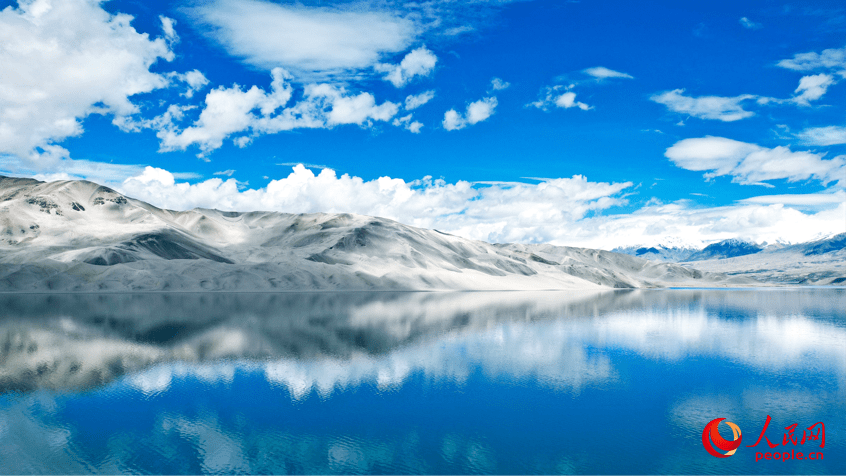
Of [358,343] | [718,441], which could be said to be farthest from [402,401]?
[358,343]

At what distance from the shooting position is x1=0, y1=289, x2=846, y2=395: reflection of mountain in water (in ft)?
109

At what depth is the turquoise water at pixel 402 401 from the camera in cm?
1912

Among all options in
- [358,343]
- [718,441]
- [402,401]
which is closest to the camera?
[718,441]

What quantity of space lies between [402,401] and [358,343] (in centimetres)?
1862

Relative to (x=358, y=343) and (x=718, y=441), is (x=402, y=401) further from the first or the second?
(x=358, y=343)

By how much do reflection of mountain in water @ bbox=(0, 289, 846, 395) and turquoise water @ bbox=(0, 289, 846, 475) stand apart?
288 millimetres

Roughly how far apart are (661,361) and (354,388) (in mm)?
24068

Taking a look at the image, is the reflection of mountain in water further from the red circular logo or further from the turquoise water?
the red circular logo

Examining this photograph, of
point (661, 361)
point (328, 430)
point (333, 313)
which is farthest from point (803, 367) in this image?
point (333, 313)

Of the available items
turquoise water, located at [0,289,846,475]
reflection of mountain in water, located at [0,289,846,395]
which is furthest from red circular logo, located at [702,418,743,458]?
reflection of mountain in water, located at [0,289,846,395]

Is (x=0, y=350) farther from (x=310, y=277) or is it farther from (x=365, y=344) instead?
(x=310, y=277)

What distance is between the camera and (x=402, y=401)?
26.4 metres

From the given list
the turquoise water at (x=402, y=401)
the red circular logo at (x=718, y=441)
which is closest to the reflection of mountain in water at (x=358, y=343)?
the turquoise water at (x=402, y=401)

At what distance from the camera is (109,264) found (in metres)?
147
